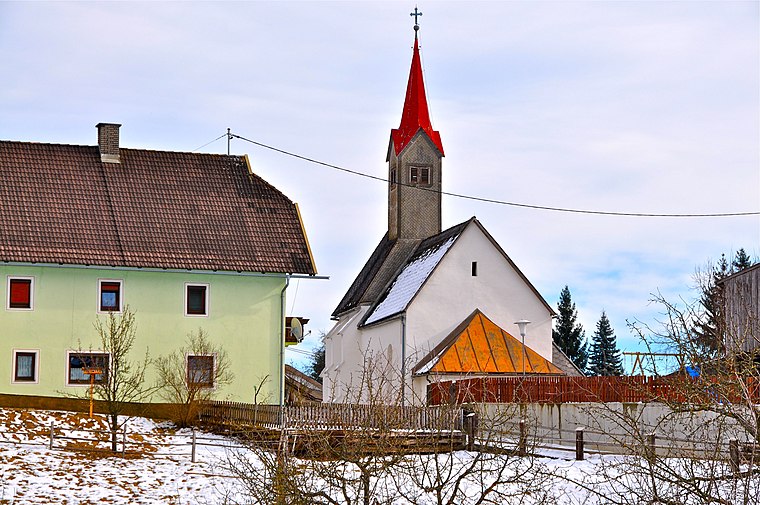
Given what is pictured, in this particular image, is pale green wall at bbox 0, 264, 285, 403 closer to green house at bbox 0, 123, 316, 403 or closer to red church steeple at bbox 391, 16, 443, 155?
green house at bbox 0, 123, 316, 403

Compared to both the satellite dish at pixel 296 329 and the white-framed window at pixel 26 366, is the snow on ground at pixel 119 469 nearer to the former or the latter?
the white-framed window at pixel 26 366

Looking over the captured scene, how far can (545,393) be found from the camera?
34.3m

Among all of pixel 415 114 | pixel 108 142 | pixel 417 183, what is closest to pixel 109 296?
pixel 108 142

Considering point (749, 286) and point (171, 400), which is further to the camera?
point (171, 400)

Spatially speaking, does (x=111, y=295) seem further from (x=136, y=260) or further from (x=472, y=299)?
(x=472, y=299)

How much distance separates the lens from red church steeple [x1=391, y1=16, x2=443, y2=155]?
57.5 meters

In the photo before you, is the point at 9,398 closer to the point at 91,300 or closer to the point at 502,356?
the point at 91,300

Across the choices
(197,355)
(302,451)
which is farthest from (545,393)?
(197,355)

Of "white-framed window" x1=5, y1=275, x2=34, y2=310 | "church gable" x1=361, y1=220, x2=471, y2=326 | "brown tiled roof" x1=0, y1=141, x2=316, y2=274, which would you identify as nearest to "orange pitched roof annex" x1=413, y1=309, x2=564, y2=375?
"church gable" x1=361, y1=220, x2=471, y2=326

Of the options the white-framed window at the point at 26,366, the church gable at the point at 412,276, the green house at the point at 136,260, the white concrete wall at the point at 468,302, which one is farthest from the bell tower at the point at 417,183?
the white-framed window at the point at 26,366

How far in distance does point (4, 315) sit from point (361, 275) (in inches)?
1169

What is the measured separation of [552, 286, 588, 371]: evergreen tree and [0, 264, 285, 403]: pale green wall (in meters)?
42.4

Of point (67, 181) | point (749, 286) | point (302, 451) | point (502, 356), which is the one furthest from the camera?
point (502, 356)

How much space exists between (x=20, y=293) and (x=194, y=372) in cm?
581
